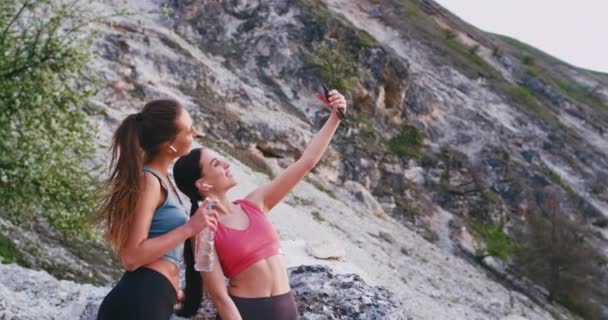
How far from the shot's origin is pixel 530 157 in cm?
6400

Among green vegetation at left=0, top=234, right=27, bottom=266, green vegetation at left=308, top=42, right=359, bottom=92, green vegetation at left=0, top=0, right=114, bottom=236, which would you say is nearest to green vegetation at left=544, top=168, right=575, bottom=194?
green vegetation at left=308, top=42, right=359, bottom=92

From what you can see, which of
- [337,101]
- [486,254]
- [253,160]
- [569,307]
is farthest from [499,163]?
[337,101]

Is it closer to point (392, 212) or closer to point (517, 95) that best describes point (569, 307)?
point (392, 212)

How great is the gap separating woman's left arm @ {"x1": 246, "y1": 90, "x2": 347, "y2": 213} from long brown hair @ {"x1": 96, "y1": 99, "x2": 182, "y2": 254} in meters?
1.12

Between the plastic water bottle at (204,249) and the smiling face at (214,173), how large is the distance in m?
0.58

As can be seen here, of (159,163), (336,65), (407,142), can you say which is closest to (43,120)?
(159,163)

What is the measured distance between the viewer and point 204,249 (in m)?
4.89

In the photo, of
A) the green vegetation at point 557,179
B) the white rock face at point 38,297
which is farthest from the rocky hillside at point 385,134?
the white rock face at point 38,297

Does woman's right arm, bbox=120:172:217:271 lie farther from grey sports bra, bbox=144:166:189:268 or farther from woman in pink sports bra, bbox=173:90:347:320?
woman in pink sports bra, bbox=173:90:347:320

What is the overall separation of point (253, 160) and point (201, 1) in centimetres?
2479

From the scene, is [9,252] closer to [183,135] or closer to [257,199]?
[257,199]

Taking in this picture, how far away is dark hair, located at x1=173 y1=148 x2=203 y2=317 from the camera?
540 centimetres

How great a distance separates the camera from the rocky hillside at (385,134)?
33.5 m

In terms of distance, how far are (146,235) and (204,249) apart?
0.44 m
